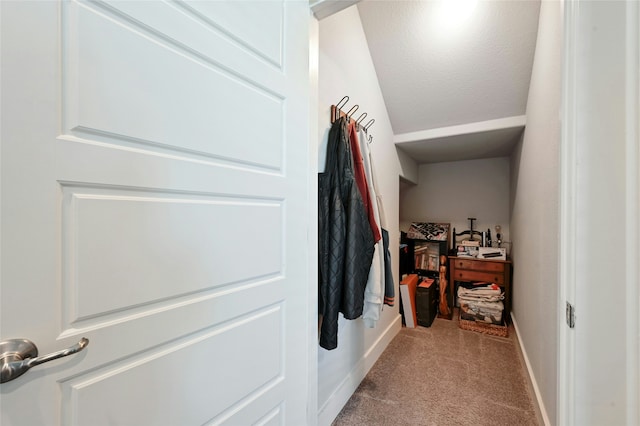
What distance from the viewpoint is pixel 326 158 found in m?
1.41

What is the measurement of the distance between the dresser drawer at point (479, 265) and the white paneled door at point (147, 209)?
109 inches

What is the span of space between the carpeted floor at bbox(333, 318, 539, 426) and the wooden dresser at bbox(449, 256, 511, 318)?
488 millimetres

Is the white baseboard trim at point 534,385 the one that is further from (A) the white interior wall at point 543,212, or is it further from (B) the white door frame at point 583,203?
(B) the white door frame at point 583,203

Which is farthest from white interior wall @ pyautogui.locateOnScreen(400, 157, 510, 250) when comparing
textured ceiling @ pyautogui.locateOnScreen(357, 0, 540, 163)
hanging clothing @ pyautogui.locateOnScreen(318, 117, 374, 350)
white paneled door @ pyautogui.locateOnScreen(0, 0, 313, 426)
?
white paneled door @ pyautogui.locateOnScreen(0, 0, 313, 426)

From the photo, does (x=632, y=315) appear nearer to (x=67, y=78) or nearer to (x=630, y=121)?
(x=630, y=121)

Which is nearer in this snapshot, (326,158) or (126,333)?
(126,333)

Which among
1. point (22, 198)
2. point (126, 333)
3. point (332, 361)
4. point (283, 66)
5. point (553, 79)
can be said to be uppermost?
point (553, 79)

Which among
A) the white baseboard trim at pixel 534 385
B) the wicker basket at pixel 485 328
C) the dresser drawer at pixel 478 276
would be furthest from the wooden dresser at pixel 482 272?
the white baseboard trim at pixel 534 385

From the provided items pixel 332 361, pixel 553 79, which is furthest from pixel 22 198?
pixel 553 79

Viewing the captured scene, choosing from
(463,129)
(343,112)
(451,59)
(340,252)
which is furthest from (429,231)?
(340,252)

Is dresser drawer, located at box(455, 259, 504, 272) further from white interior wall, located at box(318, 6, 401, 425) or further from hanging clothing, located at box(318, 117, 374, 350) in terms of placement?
hanging clothing, located at box(318, 117, 374, 350)

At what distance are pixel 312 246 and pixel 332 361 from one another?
2.87 ft

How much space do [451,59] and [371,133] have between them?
781 mm

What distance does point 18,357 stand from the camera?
16.1 inches
